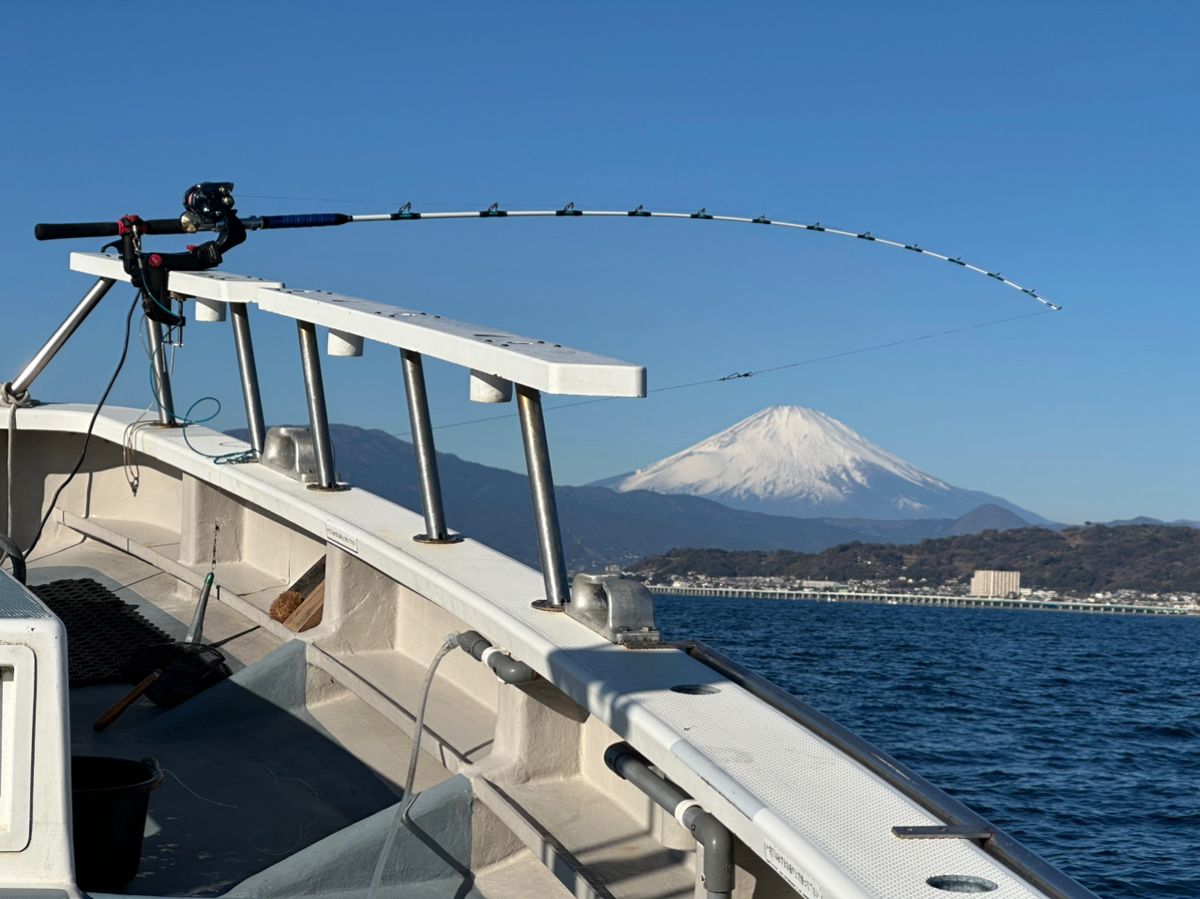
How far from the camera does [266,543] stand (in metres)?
9.08

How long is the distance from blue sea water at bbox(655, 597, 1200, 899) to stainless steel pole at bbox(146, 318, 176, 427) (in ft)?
12.8

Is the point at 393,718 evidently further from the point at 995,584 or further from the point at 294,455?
the point at 995,584

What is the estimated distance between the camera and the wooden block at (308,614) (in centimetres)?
762

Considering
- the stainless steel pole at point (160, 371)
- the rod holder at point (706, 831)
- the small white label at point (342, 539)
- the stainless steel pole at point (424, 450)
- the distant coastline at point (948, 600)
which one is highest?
the stainless steel pole at point (160, 371)

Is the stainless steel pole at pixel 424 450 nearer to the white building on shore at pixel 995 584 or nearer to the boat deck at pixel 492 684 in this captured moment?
the boat deck at pixel 492 684

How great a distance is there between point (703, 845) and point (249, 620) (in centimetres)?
492

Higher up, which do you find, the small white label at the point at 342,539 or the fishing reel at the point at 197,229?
the fishing reel at the point at 197,229

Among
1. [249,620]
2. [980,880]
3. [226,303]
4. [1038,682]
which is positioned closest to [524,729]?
[980,880]

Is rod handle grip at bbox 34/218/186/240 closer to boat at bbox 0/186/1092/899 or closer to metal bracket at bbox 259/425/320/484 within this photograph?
boat at bbox 0/186/1092/899

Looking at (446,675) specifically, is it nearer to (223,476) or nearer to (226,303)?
(223,476)

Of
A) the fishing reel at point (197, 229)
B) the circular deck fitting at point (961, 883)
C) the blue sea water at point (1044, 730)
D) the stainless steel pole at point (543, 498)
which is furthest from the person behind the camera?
the blue sea water at point (1044, 730)

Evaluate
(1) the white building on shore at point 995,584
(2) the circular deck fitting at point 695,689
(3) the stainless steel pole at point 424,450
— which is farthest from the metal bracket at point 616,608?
(1) the white building on shore at point 995,584

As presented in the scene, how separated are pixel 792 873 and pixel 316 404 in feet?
15.4

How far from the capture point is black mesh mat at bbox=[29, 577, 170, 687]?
298 inches
